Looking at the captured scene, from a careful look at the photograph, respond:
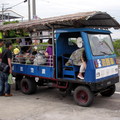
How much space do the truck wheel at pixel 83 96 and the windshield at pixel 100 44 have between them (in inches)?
38.8

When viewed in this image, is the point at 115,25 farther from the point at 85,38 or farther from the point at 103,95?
the point at 103,95

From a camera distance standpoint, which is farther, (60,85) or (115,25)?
(115,25)

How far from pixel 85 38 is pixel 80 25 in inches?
50.2

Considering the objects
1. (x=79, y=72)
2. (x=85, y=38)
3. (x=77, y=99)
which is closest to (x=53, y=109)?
(x=77, y=99)

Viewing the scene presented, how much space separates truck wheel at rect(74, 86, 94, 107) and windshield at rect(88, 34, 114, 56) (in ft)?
3.23

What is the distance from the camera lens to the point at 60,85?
6.19 meters

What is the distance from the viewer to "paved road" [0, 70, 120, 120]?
4.83m

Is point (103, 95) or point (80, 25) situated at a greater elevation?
point (80, 25)

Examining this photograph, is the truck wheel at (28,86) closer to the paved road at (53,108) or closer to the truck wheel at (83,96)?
the paved road at (53,108)

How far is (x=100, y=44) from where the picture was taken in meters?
5.86

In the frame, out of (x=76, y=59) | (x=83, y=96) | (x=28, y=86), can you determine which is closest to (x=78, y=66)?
(x=76, y=59)

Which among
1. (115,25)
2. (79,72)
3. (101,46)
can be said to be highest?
(115,25)

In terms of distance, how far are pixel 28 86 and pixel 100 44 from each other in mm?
2772

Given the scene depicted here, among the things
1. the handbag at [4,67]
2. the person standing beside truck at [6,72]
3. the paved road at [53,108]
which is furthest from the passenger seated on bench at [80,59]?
the handbag at [4,67]
